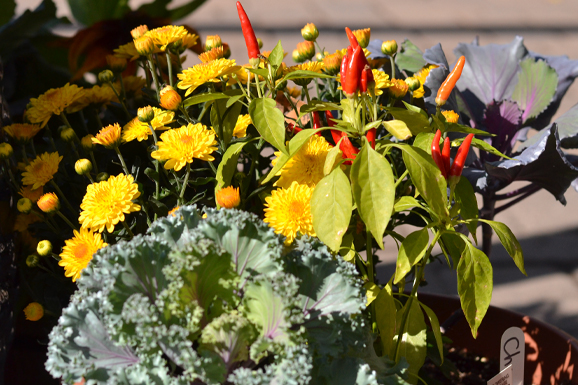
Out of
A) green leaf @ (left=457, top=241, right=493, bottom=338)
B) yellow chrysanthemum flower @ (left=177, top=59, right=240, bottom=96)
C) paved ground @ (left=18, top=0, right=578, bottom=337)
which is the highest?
yellow chrysanthemum flower @ (left=177, top=59, right=240, bottom=96)

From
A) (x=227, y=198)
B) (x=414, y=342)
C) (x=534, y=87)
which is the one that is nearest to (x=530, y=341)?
(x=414, y=342)

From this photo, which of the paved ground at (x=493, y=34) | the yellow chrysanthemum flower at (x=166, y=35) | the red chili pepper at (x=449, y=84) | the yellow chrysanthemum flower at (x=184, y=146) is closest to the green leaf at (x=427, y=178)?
the red chili pepper at (x=449, y=84)

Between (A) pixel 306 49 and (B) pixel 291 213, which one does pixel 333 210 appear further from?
(A) pixel 306 49

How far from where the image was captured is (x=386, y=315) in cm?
73

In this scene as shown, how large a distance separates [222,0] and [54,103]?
127 inches

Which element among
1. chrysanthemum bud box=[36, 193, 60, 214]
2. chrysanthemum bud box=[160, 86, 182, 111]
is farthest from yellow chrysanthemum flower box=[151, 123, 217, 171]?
chrysanthemum bud box=[36, 193, 60, 214]

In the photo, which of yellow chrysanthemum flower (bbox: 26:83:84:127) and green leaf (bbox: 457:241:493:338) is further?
yellow chrysanthemum flower (bbox: 26:83:84:127)

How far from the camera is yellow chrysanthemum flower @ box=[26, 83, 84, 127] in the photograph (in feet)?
2.95

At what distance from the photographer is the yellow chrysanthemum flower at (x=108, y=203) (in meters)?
0.74

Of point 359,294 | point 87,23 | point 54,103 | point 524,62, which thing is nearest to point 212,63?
point 54,103

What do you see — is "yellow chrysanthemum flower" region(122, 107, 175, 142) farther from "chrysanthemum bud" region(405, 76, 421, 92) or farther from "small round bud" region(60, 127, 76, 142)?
"chrysanthemum bud" region(405, 76, 421, 92)

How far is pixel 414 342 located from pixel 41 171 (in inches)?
22.8

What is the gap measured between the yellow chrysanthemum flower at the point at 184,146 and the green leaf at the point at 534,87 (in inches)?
26.5

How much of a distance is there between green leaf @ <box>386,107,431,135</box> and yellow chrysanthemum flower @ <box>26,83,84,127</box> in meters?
0.50
